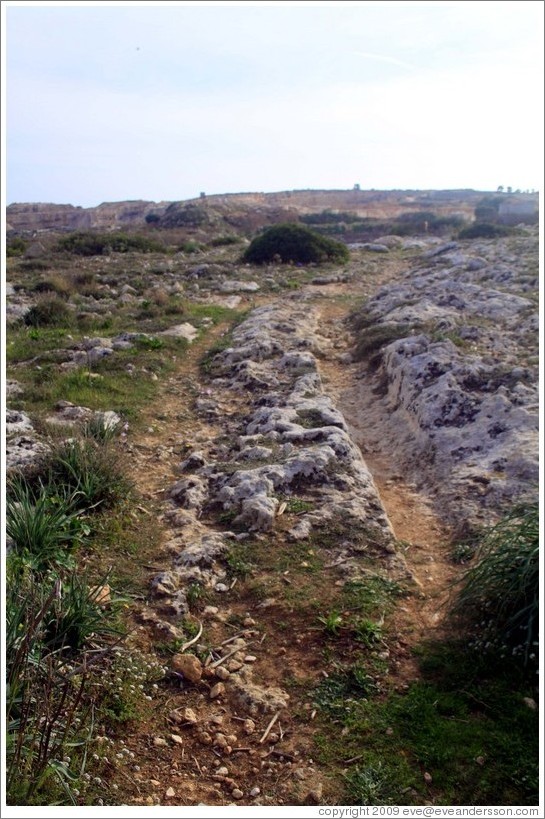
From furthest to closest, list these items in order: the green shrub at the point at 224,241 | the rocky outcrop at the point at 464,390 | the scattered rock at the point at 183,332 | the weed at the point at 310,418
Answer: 1. the green shrub at the point at 224,241
2. the scattered rock at the point at 183,332
3. the weed at the point at 310,418
4. the rocky outcrop at the point at 464,390

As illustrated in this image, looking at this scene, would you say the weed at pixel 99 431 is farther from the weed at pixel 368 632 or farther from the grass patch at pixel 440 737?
the grass patch at pixel 440 737

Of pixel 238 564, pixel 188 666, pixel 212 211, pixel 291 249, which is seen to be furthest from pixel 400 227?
pixel 188 666

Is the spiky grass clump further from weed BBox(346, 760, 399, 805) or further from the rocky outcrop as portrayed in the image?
the rocky outcrop

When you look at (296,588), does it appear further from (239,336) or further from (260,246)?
(260,246)

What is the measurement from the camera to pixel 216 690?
12.0 feet

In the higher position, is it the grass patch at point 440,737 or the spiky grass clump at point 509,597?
the spiky grass clump at point 509,597

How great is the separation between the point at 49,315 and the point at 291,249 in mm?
11109

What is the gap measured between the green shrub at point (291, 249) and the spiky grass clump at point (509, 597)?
1852 cm

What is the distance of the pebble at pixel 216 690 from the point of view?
364 cm

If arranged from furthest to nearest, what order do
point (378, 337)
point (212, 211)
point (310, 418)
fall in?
point (212, 211) → point (378, 337) → point (310, 418)

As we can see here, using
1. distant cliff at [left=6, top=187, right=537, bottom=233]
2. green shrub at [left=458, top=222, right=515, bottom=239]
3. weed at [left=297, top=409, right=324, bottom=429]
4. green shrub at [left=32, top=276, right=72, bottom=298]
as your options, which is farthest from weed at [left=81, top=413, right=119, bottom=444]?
distant cliff at [left=6, top=187, right=537, bottom=233]

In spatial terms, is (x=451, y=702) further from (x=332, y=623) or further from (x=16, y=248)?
(x=16, y=248)

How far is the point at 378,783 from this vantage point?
2.95 m

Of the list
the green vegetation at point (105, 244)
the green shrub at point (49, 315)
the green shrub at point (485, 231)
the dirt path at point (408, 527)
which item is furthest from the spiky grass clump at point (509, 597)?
the green shrub at point (485, 231)
